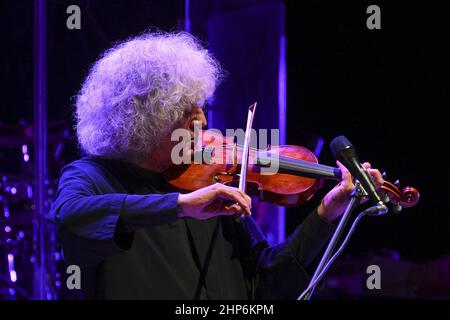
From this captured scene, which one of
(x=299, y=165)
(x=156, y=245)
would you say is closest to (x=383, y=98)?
(x=299, y=165)

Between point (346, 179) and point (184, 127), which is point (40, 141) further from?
point (346, 179)

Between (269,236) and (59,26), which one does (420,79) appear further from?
(59,26)

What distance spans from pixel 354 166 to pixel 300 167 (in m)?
0.45

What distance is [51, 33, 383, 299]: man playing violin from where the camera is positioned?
1.45 meters

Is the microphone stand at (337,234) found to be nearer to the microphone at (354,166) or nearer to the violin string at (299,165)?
the microphone at (354,166)

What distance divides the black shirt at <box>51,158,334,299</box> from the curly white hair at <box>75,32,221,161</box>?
69mm

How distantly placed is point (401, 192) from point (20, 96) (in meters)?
1.66

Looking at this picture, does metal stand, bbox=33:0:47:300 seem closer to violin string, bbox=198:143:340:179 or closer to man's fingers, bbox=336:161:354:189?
violin string, bbox=198:143:340:179

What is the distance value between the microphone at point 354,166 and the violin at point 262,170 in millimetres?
386

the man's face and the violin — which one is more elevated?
the man's face

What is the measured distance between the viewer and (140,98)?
5.20ft

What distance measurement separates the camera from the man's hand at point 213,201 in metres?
1.24

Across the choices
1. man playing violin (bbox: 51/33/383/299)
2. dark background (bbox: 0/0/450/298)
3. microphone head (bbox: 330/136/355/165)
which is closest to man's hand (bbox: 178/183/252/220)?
man playing violin (bbox: 51/33/383/299)

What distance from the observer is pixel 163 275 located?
57.1 inches
